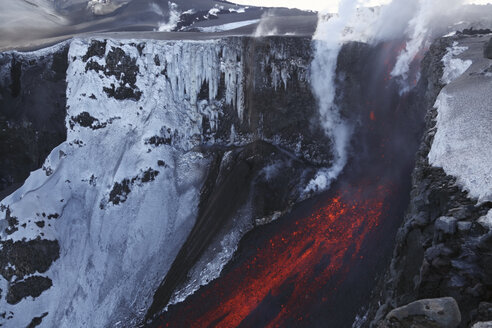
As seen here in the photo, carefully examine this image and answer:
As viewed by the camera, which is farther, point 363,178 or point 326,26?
point 326,26

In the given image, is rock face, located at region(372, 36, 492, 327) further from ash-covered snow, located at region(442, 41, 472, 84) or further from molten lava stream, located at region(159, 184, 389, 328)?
molten lava stream, located at region(159, 184, 389, 328)

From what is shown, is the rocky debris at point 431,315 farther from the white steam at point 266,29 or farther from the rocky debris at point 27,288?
the white steam at point 266,29

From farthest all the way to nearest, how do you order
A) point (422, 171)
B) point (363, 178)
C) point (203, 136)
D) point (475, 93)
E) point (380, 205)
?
point (203, 136) → point (363, 178) → point (380, 205) → point (475, 93) → point (422, 171)

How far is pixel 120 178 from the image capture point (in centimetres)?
2603

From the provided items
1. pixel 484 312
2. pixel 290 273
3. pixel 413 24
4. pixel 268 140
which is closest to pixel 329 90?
pixel 268 140

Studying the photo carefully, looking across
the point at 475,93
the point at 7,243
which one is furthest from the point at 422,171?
the point at 7,243

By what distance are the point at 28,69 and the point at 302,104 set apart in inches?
1031

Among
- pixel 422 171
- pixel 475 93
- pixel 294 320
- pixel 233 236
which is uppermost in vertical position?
pixel 475 93

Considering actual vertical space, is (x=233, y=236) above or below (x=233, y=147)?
below

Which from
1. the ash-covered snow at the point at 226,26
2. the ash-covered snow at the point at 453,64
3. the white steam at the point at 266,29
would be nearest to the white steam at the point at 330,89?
the white steam at the point at 266,29

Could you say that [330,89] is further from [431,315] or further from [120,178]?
[431,315]

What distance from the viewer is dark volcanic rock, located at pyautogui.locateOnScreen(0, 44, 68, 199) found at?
27.6 meters

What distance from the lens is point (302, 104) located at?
31062 mm

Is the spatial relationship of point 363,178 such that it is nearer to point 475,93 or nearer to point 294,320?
point 475,93
